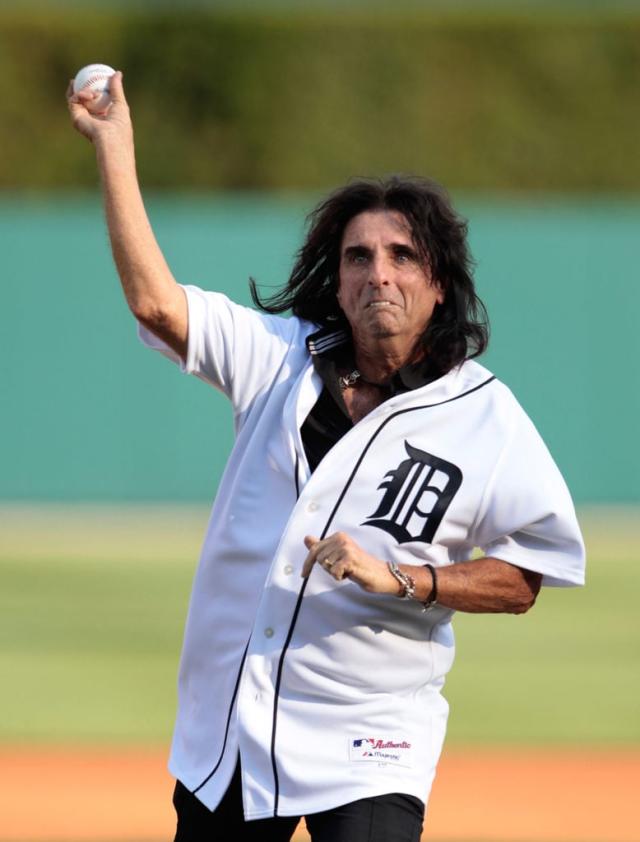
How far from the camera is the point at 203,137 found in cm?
2842

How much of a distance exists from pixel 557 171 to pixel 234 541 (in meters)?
25.0

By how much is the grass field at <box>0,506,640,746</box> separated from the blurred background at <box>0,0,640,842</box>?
3cm

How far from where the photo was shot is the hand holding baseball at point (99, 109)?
4.03 meters

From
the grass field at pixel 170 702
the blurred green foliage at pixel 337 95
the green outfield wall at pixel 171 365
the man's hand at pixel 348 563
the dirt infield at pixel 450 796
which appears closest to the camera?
the man's hand at pixel 348 563

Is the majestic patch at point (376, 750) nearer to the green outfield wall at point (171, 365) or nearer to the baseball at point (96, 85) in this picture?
the baseball at point (96, 85)

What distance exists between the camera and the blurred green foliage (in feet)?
90.9

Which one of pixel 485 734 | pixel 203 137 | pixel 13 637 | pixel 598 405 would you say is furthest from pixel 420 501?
pixel 203 137

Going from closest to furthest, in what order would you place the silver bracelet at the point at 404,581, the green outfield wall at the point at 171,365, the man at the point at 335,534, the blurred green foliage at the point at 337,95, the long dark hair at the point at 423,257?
the silver bracelet at the point at 404,581 < the man at the point at 335,534 < the long dark hair at the point at 423,257 < the green outfield wall at the point at 171,365 < the blurred green foliage at the point at 337,95

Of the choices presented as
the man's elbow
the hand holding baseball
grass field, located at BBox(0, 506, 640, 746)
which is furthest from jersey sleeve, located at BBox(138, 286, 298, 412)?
grass field, located at BBox(0, 506, 640, 746)

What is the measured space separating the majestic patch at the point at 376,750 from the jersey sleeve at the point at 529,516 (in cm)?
50

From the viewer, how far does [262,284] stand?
10.4 meters

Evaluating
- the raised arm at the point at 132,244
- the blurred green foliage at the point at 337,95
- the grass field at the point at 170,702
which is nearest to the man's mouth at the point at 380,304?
the raised arm at the point at 132,244

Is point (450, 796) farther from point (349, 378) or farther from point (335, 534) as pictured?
point (335, 534)

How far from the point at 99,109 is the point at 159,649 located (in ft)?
24.7
